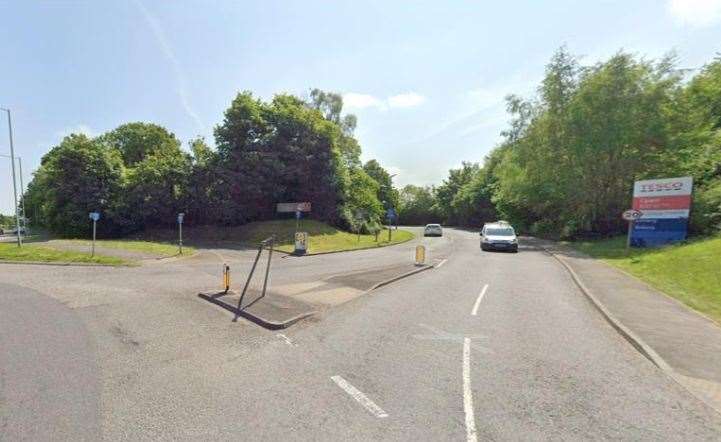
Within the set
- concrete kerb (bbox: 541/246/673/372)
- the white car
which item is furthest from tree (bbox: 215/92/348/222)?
concrete kerb (bbox: 541/246/673/372)

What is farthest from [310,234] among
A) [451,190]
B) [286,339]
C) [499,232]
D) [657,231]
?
[451,190]

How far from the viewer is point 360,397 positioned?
5.20m

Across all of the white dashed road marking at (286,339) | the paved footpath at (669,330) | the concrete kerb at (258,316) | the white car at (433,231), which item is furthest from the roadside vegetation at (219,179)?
the white dashed road marking at (286,339)

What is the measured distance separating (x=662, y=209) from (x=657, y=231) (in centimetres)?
129

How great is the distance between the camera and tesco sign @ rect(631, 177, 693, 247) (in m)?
21.8

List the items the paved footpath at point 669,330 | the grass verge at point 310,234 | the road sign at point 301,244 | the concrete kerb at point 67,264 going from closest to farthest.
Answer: the paved footpath at point 669,330 → the concrete kerb at point 67,264 → the road sign at point 301,244 → the grass verge at point 310,234

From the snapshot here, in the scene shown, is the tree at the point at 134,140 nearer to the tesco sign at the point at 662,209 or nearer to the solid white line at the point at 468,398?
the tesco sign at the point at 662,209

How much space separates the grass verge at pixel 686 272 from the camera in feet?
37.2

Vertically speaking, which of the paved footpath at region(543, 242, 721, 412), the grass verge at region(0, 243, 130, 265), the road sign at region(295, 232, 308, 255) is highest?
the paved footpath at region(543, 242, 721, 412)

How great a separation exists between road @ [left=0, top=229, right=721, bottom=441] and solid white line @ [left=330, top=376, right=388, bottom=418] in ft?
0.05

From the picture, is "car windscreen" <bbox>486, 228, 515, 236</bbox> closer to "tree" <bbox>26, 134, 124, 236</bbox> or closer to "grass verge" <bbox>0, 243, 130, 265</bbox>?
"grass verge" <bbox>0, 243, 130, 265</bbox>

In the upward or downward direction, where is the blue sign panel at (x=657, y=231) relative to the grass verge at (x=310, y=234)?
upward

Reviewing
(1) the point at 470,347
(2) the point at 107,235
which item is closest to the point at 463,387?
(1) the point at 470,347

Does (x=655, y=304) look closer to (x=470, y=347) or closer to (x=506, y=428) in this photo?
(x=470, y=347)
